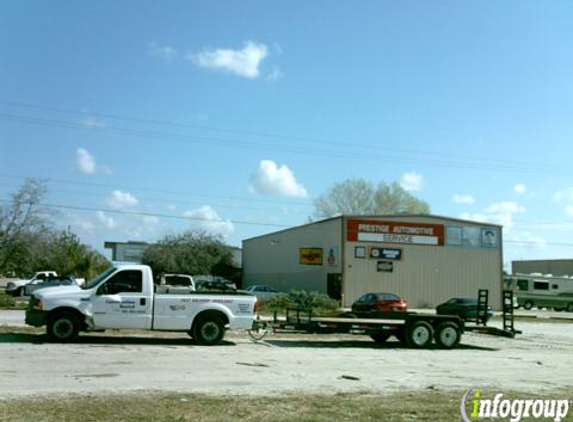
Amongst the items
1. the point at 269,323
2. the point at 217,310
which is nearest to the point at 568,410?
the point at 217,310

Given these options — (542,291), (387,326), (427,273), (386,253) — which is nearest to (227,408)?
(387,326)

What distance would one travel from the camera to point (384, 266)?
5362cm

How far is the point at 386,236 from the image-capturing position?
54.1 meters

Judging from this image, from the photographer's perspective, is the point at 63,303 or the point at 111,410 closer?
the point at 111,410

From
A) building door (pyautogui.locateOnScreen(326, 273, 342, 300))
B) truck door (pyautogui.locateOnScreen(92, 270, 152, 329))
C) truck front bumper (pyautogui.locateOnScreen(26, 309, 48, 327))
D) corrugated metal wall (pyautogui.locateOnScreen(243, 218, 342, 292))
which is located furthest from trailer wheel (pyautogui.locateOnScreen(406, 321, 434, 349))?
corrugated metal wall (pyautogui.locateOnScreen(243, 218, 342, 292))

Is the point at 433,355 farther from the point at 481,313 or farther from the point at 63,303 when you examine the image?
the point at 63,303

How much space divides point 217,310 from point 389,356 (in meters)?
4.76

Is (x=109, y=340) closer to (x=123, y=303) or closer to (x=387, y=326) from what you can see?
(x=123, y=303)

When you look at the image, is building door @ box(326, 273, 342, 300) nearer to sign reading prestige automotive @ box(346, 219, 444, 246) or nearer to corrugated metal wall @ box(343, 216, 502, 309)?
corrugated metal wall @ box(343, 216, 502, 309)

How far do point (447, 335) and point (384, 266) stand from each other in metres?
33.3

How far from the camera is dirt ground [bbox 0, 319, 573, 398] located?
11352 mm

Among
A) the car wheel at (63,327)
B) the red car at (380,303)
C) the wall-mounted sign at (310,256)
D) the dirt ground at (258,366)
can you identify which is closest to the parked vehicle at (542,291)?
the wall-mounted sign at (310,256)

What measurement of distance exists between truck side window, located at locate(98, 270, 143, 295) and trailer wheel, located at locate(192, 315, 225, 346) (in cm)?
185

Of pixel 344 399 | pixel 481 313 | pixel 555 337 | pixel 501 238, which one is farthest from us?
pixel 501 238
